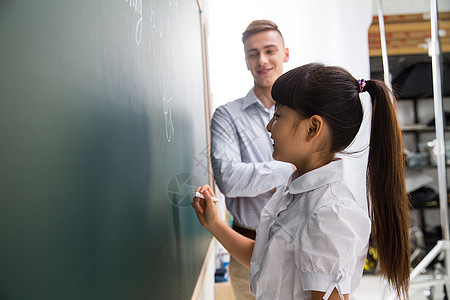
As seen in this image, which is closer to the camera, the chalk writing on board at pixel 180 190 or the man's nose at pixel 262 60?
the chalk writing on board at pixel 180 190

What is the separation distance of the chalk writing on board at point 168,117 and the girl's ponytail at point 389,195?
510 millimetres

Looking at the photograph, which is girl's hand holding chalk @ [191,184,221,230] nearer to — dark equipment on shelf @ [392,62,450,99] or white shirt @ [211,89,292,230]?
white shirt @ [211,89,292,230]

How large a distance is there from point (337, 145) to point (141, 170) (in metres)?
0.48

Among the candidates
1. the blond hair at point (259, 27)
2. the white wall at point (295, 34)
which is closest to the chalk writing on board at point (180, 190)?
the blond hair at point (259, 27)

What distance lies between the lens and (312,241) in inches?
31.1

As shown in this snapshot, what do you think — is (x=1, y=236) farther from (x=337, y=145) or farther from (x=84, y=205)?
(x=337, y=145)

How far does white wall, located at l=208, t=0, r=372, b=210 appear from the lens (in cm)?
278

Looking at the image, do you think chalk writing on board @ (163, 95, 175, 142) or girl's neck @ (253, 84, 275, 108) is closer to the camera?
chalk writing on board @ (163, 95, 175, 142)

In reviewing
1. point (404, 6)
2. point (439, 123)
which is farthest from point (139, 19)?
point (404, 6)

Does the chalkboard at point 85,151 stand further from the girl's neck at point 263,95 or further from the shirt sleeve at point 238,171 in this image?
the girl's neck at point 263,95

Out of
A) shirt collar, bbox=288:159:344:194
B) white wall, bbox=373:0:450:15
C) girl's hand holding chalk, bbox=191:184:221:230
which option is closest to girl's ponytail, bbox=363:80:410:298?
shirt collar, bbox=288:159:344:194

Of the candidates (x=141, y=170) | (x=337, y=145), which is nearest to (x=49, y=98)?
(x=141, y=170)

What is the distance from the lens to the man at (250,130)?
1.59 meters

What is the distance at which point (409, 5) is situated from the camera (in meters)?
3.88
